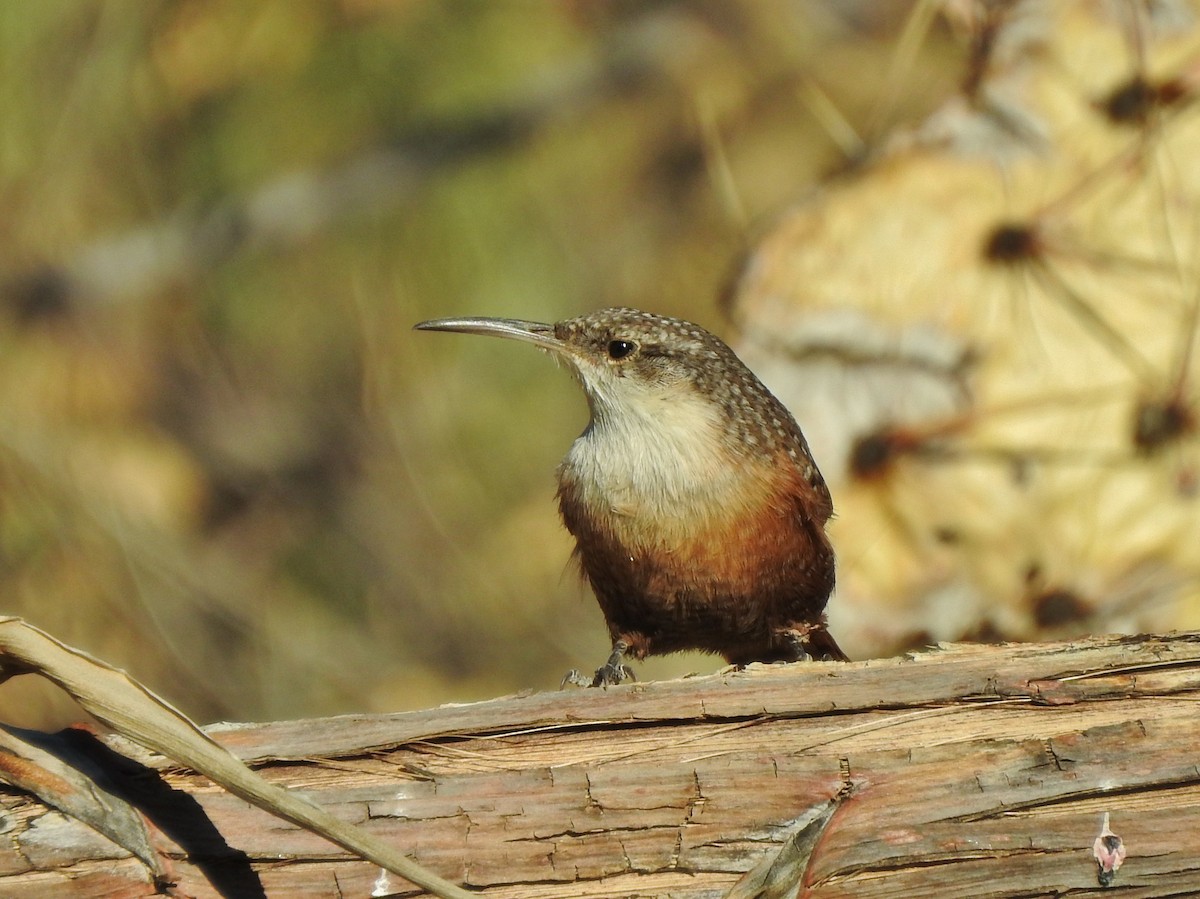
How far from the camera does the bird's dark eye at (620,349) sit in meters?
3.62

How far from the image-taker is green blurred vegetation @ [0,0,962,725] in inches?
154

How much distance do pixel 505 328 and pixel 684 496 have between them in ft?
2.19

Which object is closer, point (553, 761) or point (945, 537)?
point (553, 761)

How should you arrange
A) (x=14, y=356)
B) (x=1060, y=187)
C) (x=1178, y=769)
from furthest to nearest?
1. (x=14, y=356)
2. (x=1060, y=187)
3. (x=1178, y=769)

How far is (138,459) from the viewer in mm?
4184

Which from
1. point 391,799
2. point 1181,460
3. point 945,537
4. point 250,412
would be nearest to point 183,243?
point 250,412

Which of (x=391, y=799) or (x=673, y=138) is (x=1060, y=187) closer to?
(x=673, y=138)

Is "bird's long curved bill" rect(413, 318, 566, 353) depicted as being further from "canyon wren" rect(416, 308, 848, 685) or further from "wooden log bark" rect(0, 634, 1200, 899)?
"wooden log bark" rect(0, 634, 1200, 899)

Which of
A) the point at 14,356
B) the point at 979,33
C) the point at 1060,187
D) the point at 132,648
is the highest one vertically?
the point at 979,33

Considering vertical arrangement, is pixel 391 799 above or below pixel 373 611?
below

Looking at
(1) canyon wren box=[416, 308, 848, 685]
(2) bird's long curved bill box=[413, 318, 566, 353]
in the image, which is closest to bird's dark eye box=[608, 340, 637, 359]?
(1) canyon wren box=[416, 308, 848, 685]

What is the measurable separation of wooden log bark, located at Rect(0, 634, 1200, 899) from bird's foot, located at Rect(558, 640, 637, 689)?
798mm

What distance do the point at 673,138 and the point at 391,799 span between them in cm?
219

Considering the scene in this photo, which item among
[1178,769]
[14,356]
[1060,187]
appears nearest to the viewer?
[1178,769]
